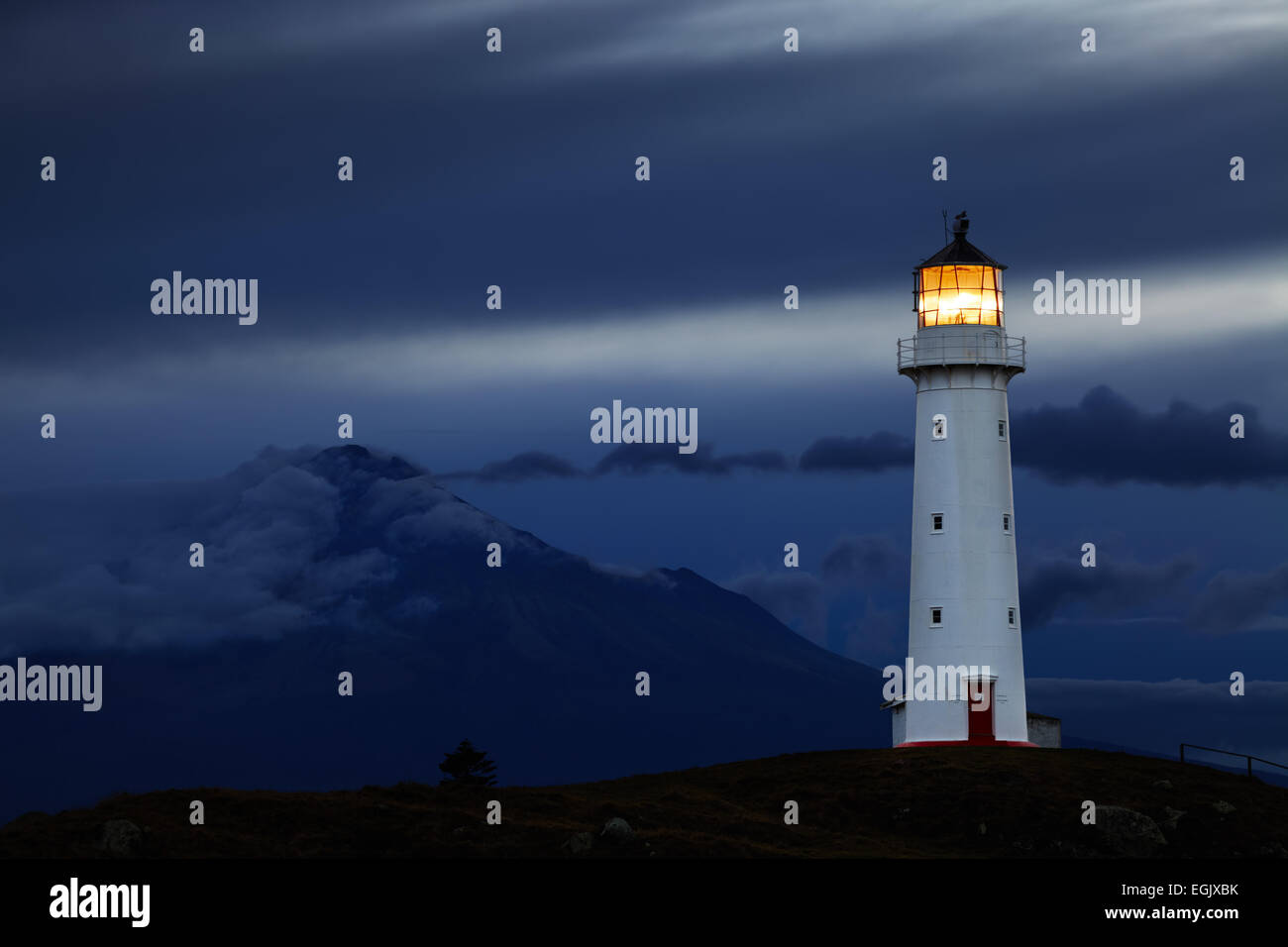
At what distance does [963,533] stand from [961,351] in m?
7.35

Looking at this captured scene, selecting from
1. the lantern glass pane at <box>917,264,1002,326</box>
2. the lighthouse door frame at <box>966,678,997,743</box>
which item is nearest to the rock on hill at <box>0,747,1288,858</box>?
the lighthouse door frame at <box>966,678,997,743</box>

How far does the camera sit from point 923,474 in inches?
3086

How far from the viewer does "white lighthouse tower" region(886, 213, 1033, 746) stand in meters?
76.3

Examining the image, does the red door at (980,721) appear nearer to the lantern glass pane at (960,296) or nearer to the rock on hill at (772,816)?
the rock on hill at (772,816)

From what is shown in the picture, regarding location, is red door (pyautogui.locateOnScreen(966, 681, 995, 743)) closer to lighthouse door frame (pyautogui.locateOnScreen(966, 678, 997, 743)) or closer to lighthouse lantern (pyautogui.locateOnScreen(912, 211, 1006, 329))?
lighthouse door frame (pyautogui.locateOnScreen(966, 678, 997, 743))

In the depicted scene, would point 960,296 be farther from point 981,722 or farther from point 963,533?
point 981,722

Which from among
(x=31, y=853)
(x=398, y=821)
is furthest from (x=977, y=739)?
(x=31, y=853)

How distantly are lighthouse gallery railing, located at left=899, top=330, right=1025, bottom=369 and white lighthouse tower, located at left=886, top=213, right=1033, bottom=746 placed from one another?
0.04m

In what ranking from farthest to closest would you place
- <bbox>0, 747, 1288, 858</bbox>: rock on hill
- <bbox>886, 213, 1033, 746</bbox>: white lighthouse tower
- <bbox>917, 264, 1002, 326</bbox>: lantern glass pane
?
<bbox>917, 264, 1002, 326</bbox>: lantern glass pane, <bbox>886, 213, 1033, 746</bbox>: white lighthouse tower, <bbox>0, 747, 1288, 858</bbox>: rock on hill

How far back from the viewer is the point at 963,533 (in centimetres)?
7681

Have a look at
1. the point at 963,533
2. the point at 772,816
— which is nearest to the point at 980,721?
the point at 963,533

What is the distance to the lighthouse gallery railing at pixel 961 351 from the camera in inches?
3086
